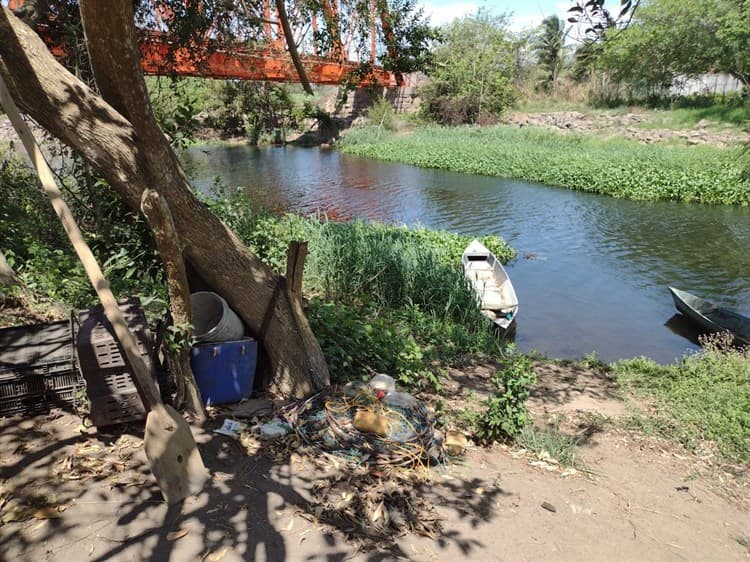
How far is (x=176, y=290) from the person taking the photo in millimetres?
3391

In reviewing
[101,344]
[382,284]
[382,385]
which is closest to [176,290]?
[101,344]

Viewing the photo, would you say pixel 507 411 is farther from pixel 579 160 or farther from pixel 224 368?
pixel 579 160

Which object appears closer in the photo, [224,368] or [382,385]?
[224,368]

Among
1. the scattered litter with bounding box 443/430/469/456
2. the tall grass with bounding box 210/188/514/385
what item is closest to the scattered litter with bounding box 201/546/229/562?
the scattered litter with bounding box 443/430/469/456

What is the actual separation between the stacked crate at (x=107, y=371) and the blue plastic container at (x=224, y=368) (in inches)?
17.8

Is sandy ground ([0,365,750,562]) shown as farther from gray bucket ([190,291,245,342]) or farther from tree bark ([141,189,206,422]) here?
gray bucket ([190,291,245,342])

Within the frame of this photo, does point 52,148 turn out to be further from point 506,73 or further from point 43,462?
point 506,73

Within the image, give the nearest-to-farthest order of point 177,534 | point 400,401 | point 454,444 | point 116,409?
point 177,534 < point 116,409 < point 454,444 < point 400,401

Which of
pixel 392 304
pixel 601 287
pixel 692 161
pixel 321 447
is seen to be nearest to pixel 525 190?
pixel 692 161

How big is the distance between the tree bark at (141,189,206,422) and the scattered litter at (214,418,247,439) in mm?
181

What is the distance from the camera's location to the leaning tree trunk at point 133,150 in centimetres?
302

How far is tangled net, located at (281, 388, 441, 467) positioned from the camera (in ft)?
12.0

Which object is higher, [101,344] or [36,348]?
[101,344]

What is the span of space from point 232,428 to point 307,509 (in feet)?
3.15
